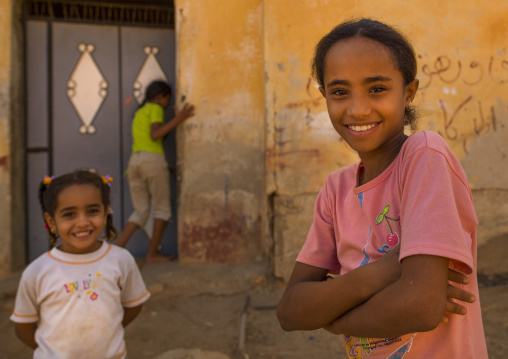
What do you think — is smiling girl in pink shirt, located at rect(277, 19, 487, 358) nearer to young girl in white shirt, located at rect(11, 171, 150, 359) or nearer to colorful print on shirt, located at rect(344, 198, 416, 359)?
colorful print on shirt, located at rect(344, 198, 416, 359)

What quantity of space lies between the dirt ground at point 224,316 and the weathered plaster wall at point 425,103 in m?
0.32

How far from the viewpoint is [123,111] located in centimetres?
436

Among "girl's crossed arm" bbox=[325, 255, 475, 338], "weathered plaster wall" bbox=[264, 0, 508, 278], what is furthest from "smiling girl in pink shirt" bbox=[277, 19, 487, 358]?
"weathered plaster wall" bbox=[264, 0, 508, 278]

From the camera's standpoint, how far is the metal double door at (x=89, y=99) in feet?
13.6

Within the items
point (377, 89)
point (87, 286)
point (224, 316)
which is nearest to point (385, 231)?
point (377, 89)

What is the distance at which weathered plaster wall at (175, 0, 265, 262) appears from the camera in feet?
12.8

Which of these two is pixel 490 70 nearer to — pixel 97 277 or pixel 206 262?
pixel 206 262

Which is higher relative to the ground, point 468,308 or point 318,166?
point 318,166

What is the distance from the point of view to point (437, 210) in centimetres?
86

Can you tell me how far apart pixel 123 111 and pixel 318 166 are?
6.73 feet

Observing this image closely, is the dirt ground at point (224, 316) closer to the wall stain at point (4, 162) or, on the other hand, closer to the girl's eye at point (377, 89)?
the wall stain at point (4, 162)

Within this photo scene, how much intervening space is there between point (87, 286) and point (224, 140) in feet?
7.43

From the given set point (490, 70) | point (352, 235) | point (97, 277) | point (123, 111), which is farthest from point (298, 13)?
point (352, 235)

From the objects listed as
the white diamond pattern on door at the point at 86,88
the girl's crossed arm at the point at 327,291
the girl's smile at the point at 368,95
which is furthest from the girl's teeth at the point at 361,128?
the white diamond pattern on door at the point at 86,88
